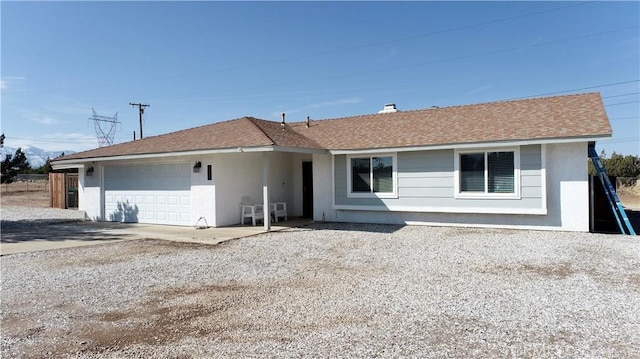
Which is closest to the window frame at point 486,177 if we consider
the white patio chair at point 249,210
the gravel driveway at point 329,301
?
the gravel driveway at point 329,301

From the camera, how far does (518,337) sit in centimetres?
423

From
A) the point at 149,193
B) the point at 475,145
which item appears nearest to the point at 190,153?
the point at 149,193

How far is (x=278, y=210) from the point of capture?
1565 centimetres

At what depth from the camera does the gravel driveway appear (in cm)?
414

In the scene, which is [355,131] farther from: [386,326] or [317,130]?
[386,326]

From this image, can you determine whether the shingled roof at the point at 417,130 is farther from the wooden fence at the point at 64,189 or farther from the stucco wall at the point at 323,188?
the wooden fence at the point at 64,189

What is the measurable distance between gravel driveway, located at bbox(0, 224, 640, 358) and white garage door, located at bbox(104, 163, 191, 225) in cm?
462

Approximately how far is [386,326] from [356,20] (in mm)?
18292

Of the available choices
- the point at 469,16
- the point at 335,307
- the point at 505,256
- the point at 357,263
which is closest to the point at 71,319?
the point at 335,307

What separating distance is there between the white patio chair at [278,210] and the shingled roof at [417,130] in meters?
2.62

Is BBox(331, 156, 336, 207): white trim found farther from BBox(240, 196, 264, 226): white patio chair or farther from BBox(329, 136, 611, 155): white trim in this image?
BBox(240, 196, 264, 226): white patio chair

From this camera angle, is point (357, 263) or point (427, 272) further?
point (357, 263)

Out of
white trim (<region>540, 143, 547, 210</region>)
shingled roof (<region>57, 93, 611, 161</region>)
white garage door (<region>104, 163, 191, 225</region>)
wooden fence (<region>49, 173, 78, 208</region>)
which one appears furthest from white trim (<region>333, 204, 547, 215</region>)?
wooden fence (<region>49, 173, 78, 208</region>)

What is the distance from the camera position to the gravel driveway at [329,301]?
13.6ft
